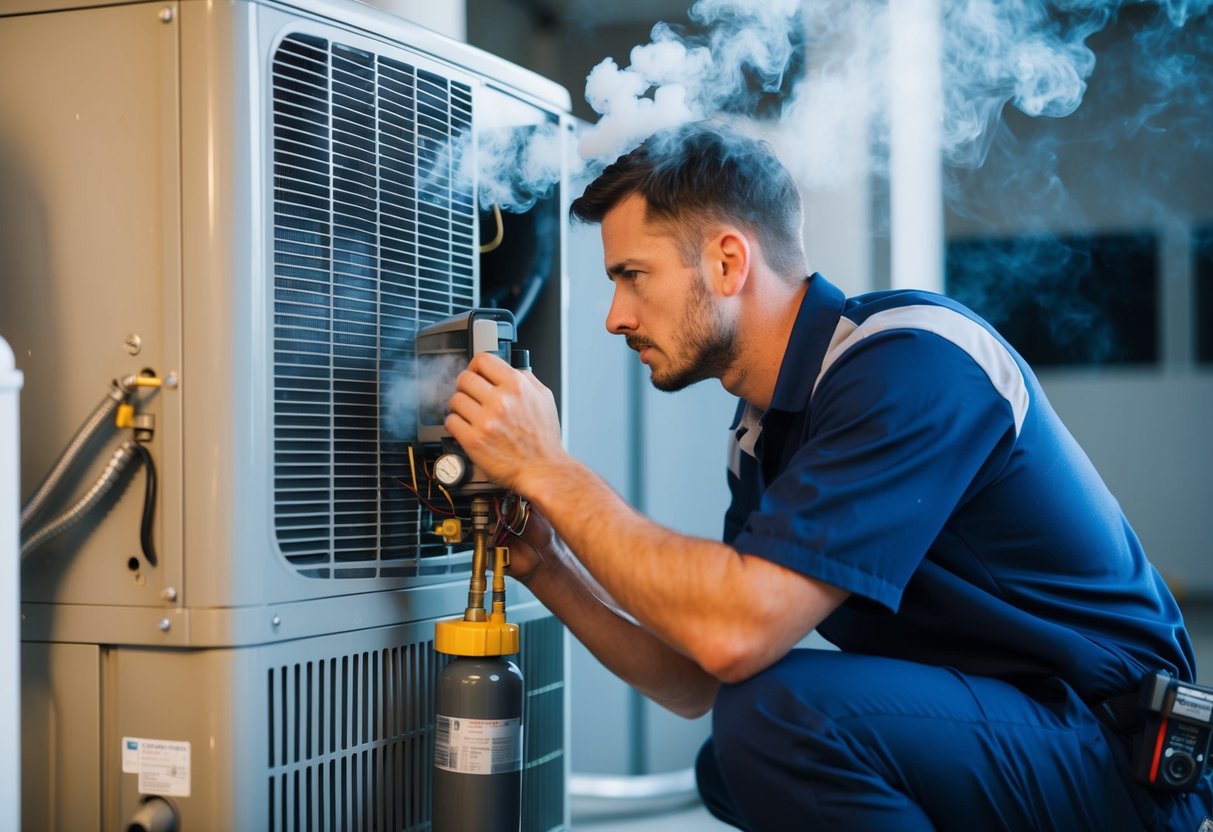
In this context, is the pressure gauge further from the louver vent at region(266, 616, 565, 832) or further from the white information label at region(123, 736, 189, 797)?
the white information label at region(123, 736, 189, 797)

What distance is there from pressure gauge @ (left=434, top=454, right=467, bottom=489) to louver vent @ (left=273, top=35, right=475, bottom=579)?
87 mm

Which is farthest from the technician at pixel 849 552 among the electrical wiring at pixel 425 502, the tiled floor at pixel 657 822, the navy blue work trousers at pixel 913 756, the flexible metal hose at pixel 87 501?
the tiled floor at pixel 657 822

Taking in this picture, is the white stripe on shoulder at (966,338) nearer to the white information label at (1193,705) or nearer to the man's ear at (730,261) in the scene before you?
the man's ear at (730,261)

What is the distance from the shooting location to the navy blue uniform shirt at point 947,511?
1.09 meters

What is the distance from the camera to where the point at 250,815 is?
1147 millimetres

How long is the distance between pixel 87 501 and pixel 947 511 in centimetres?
85

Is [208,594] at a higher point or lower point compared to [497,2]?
lower

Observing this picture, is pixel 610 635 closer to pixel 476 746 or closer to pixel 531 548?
pixel 531 548

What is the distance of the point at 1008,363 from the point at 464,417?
0.57 m

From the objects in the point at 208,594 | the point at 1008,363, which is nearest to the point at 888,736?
the point at 1008,363

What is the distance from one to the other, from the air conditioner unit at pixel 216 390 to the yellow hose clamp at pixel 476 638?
85mm

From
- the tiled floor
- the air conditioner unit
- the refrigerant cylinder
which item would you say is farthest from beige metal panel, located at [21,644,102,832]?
the tiled floor

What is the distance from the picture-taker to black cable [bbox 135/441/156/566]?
1.14 meters

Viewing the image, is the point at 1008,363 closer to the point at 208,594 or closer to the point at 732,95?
the point at 732,95
